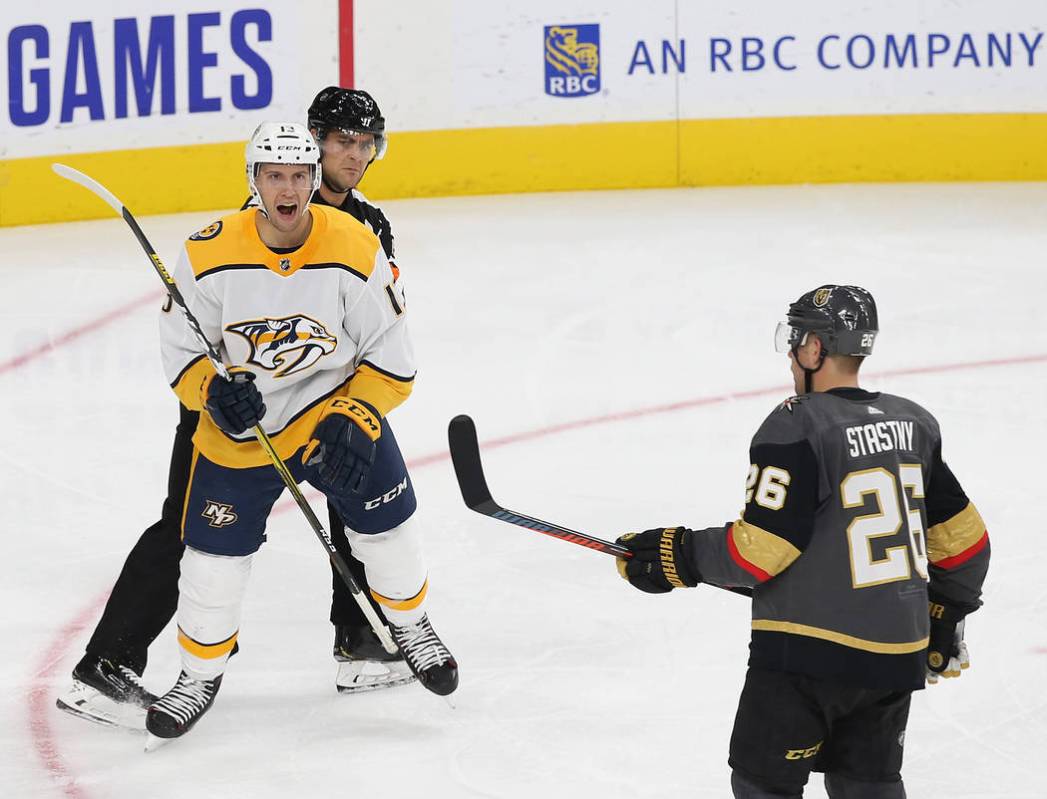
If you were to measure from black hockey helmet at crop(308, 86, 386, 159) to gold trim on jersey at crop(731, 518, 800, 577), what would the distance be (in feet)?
4.45

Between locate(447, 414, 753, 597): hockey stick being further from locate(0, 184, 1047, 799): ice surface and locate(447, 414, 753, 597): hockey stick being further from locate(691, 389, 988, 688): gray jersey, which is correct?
locate(0, 184, 1047, 799): ice surface

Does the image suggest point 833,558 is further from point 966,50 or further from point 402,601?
point 966,50

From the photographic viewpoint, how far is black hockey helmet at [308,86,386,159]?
325cm

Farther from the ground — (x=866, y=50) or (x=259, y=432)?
(x=866, y=50)

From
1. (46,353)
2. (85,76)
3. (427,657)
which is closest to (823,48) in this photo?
(85,76)

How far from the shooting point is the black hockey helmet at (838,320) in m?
2.25

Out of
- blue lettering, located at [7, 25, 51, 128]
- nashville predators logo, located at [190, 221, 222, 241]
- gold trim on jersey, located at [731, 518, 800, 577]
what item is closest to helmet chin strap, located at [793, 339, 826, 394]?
gold trim on jersey, located at [731, 518, 800, 577]

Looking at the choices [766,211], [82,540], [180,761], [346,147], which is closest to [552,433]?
[82,540]

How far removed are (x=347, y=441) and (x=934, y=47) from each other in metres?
6.10

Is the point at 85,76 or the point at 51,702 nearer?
the point at 51,702

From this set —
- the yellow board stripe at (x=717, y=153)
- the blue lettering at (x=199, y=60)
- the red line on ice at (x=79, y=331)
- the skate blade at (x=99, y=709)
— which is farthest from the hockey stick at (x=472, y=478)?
the yellow board stripe at (x=717, y=153)

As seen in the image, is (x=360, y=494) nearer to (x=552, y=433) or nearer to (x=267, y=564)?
(x=267, y=564)

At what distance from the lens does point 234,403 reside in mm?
2754

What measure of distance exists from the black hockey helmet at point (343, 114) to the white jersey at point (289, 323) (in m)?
0.33
